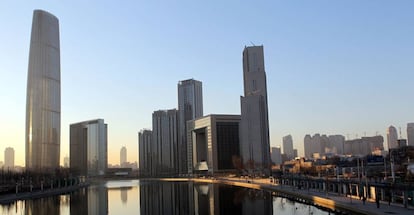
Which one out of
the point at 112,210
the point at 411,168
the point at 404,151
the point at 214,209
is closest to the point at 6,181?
the point at 112,210

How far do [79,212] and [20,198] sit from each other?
27924 millimetres

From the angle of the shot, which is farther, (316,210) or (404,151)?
(404,151)

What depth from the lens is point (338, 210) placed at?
4475cm

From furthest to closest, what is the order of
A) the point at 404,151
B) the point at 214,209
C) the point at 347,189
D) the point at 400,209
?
1. the point at 404,151
2. the point at 347,189
3. the point at 214,209
4. the point at 400,209

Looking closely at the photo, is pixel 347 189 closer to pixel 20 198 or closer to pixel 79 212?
pixel 79 212

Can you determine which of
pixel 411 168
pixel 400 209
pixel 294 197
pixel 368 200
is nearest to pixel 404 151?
pixel 411 168

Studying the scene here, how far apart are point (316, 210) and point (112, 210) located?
24955 mm

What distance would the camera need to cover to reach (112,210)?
54.7 m

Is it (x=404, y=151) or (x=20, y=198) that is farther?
(x=404, y=151)

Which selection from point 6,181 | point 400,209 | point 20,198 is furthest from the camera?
point 6,181

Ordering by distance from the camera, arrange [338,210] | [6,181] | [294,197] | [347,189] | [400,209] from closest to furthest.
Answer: [400,209]
[338,210]
[347,189]
[294,197]
[6,181]

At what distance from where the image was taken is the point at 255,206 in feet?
173

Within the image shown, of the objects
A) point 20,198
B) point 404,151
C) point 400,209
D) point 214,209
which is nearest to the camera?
point 400,209

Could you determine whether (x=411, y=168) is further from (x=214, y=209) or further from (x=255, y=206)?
(x=214, y=209)
